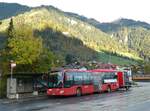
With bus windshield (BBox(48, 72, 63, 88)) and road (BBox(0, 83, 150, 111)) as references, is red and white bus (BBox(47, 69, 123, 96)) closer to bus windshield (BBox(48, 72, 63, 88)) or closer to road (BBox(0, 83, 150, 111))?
bus windshield (BBox(48, 72, 63, 88))

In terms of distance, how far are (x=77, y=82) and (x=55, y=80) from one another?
9.53ft

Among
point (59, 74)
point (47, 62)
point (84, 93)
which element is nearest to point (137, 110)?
point (59, 74)

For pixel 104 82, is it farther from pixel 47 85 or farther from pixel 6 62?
pixel 6 62

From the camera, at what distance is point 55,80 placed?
44000 mm

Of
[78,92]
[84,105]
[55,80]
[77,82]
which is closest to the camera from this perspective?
[84,105]

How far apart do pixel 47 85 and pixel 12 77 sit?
4.10 m

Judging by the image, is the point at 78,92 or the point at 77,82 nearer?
the point at 77,82

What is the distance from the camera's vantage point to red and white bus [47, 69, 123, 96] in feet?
143

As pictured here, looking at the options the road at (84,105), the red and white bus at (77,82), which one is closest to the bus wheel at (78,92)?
the red and white bus at (77,82)

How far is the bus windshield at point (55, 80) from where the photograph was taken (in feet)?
143

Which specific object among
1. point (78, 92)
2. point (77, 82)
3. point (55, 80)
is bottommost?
point (78, 92)

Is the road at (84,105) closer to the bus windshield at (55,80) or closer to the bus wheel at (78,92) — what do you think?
the bus windshield at (55,80)

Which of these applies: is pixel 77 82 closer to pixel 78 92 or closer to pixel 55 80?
pixel 78 92

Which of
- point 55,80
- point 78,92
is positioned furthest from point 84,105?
point 78,92
